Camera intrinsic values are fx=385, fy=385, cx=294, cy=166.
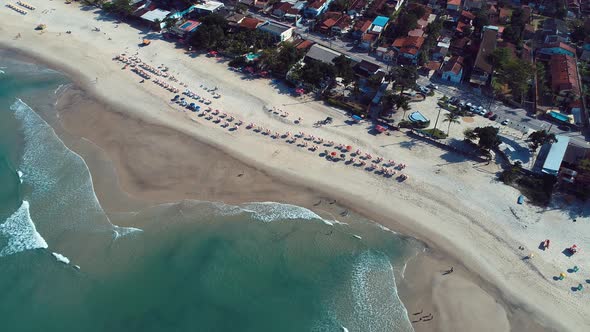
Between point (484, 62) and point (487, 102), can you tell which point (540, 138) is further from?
point (484, 62)

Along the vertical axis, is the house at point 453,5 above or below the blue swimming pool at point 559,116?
above

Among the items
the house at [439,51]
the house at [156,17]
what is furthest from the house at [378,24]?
the house at [156,17]

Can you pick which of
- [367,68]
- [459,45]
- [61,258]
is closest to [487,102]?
[459,45]


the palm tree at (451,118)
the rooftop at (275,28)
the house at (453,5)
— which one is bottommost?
the palm tree at (451,118)

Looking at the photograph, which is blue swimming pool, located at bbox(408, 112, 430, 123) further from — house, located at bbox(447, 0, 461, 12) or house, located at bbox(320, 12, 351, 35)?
house, located at bbox(447, 0, 461, 12)

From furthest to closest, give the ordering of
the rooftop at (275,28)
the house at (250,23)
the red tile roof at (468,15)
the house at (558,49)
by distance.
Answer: the red tile roof at (468,15), the house at (250,23), the rooftop at (275,28), the house at (558,49)

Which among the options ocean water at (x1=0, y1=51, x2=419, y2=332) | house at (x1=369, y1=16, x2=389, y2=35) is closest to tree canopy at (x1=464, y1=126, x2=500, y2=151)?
ocean water at (x1=0, y1=51, x2=419, y2=332)

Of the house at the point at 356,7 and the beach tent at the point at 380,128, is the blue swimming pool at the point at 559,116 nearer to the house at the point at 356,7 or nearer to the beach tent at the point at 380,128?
the beach tent at the point at 380,128
